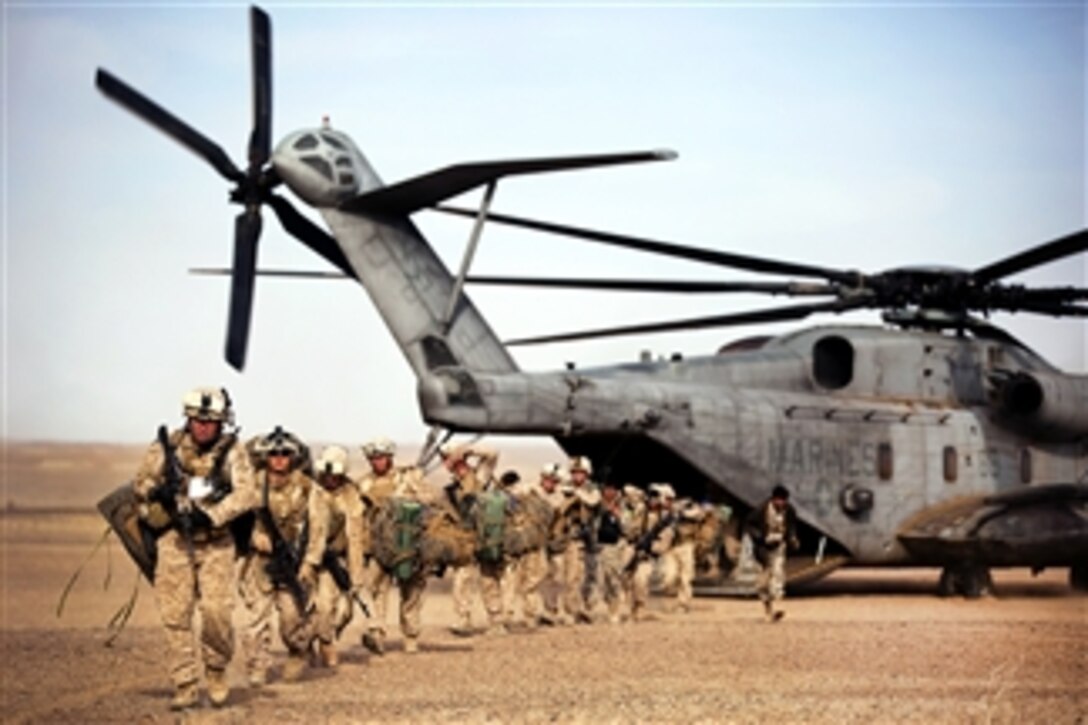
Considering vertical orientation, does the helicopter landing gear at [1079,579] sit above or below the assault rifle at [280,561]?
below

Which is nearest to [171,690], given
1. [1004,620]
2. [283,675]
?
[283,675]

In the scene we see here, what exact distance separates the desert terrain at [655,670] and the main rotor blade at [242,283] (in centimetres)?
298

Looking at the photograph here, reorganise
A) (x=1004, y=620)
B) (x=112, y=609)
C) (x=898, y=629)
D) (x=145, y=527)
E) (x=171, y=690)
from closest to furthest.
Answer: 1. (x=145, y=527)
2. (x=171, y=690)
3. (x=898, y=629)
4. (x=1004, y=620)
5. (x=112, y=609)

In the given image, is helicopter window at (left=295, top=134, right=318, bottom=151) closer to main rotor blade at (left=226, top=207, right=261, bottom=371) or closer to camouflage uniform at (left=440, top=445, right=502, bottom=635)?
main rotor blade at (left=226, top=207, right=261, bottom=371)

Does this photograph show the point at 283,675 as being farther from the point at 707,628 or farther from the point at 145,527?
the point at 707,628

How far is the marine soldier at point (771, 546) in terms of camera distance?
711 inches

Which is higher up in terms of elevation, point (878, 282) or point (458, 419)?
point (878, 282)

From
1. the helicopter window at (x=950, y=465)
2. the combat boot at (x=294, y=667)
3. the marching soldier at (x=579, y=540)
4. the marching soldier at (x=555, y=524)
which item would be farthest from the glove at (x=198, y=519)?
the helicopter window at (x=950, y=465)

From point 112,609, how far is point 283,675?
9.54 m

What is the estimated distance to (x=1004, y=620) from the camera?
1836 cm

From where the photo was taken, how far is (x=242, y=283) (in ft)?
61.0

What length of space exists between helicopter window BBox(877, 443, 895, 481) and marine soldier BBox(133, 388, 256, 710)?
44.1ft

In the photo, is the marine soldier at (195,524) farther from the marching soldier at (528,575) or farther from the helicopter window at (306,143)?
the helicopter window at (306,143)

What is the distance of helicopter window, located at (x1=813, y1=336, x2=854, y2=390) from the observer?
2298 cm
